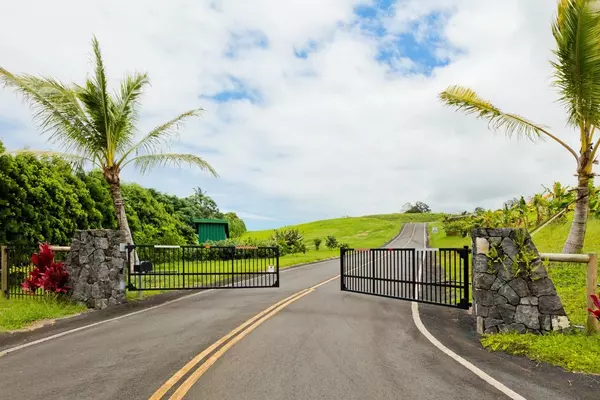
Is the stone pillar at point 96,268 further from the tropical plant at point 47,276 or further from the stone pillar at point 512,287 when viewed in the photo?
the stone pillar at point 512,287

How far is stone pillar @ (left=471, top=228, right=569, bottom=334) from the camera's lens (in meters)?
7.56

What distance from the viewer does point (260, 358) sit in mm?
6273

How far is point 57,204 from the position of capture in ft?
56.0

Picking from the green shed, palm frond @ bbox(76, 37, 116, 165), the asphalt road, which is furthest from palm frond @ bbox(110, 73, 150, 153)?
the green shed

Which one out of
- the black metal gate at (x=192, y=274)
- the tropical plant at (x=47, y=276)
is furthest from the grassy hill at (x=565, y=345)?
the tropical plant at (x=47, y=276)

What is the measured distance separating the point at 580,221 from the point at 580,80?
385 cm

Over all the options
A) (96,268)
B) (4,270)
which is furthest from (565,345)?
(4,270)

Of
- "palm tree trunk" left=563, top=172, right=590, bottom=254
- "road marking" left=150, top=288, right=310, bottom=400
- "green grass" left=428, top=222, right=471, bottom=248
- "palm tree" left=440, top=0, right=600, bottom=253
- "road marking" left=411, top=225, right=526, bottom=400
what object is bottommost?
"green grass" left=428, top=222, right=471, bottom=248

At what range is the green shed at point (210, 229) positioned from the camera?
33219 mm

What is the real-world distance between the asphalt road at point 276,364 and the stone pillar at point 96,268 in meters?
2.31

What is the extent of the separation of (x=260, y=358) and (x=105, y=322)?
196 inches

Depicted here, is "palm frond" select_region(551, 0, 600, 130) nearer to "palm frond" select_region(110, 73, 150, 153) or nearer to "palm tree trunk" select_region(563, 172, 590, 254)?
"palm tree trunk" select_region(563, 172, 590, 254)

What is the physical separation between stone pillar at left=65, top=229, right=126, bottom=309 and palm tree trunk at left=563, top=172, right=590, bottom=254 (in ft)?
41.1

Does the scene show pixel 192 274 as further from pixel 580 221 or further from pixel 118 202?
pixel 580 221
